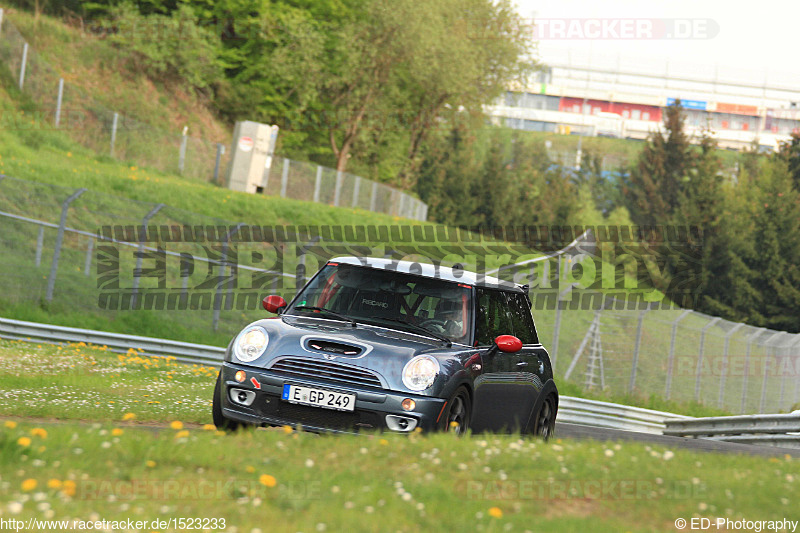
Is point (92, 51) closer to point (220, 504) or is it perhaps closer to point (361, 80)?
point (361, 80)

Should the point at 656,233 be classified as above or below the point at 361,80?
below

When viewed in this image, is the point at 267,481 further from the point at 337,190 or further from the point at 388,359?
the point at 337,190

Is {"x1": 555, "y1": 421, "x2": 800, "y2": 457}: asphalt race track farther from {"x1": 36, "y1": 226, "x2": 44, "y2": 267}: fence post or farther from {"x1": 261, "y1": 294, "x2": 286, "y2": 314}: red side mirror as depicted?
{"x1": 36, "y1": 226, "x2": 44, "y2": 267}: fence post

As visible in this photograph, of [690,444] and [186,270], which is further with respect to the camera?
[186,270]

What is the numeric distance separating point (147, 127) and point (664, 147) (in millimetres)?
47190

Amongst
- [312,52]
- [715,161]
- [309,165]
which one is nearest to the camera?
[309,165]

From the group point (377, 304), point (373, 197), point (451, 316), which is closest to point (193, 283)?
point (377, 304)

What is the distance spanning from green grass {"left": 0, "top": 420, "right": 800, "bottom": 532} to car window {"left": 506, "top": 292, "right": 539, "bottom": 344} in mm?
2600

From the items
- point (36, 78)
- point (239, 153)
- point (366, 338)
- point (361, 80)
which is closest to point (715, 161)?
point (361, 80)

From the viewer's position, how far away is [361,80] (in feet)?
179

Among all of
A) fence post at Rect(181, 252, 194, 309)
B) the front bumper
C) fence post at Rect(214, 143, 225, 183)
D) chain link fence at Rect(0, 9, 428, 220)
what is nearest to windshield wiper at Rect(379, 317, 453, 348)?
the front bumper

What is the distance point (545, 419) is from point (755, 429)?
7071mm

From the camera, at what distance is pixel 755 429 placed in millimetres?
15414

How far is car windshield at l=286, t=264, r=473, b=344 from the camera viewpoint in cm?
862
